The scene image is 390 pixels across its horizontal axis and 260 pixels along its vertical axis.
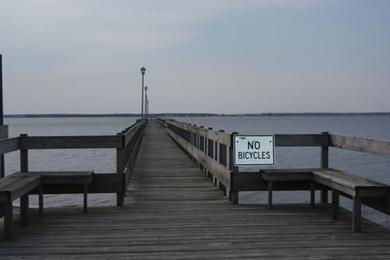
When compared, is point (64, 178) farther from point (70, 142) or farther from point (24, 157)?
point (24, 157)

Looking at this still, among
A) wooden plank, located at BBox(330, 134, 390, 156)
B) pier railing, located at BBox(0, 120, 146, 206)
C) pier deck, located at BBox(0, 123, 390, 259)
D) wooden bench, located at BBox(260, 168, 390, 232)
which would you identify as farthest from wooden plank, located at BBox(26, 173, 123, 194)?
wooden plank, located at BBox(330, 134, 390, 156)

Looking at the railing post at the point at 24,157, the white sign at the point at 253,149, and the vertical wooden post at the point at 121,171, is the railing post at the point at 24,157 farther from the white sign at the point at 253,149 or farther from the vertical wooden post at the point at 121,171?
the white sign at the point at 253,149

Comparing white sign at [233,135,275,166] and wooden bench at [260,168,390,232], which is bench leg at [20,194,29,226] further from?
wooden bench at [260,168,390,232]

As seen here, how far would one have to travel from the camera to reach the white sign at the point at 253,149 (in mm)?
9261

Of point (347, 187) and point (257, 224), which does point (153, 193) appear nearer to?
point (257, 224)

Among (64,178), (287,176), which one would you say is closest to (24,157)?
(64,178)

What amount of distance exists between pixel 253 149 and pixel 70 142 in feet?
9.35

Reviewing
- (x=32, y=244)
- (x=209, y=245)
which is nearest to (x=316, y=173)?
(x=209, y=245)

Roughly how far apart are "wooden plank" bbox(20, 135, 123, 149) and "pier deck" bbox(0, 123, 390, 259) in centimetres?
96

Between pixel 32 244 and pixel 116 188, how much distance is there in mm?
2734

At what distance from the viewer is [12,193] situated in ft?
21.9

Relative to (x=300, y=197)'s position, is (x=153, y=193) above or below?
above

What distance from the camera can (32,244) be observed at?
654 centimetres

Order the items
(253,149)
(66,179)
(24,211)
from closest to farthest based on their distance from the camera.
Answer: (24,211) → (66,179) → (253,149)
